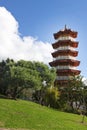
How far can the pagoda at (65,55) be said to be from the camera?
90.9m

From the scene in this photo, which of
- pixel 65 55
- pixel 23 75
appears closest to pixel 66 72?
pixel 65 55

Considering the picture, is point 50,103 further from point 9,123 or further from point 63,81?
point 9,123

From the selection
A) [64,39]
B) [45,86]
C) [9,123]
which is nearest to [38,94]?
[45,86]

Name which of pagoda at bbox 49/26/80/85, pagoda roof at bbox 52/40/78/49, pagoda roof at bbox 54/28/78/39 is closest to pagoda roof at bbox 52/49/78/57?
pagoda at bbox 49/26/80/85

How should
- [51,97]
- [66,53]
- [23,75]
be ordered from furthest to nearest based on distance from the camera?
[66,53]
[51,97]
[23,75]

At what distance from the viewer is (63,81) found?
89.3 metres

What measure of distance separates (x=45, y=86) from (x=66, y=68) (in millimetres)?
19682

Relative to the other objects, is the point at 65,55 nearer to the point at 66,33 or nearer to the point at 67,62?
the point at 67,62

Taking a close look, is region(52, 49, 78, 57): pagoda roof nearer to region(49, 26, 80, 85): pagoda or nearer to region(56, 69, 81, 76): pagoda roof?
region(49, 26, 80, 85): pagoda

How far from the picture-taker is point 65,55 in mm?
94375

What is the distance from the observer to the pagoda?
298 feet

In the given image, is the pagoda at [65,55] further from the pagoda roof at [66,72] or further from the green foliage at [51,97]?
the green foliage at [51,97]

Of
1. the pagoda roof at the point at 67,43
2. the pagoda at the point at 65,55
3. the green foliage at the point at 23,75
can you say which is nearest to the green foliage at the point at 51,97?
the green foliage at the point at 23,75

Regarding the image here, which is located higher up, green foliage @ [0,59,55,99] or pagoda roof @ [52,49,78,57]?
pagoda roof @ [52,49,78,57]
